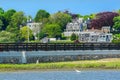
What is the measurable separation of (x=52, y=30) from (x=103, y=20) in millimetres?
25223

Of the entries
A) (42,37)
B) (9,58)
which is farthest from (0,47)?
(42,37)

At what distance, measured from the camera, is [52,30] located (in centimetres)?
14238

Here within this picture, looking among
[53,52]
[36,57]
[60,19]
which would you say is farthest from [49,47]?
[60,19]

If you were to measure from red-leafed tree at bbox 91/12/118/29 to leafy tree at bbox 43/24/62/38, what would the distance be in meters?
16.0

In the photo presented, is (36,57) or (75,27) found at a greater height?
(75,27)

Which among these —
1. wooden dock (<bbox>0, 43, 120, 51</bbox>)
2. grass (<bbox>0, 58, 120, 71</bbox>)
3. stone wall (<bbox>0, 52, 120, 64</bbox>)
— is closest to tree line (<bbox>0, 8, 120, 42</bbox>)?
wooden dock (<bbox>0, 43, 120, 51</bbox>)

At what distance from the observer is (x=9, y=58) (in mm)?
70688

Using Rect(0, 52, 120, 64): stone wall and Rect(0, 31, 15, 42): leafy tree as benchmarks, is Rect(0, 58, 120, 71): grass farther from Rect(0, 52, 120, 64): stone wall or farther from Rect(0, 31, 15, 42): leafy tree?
Rect(0, 31, 15, 42): leafy tree

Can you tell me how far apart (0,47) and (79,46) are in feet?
27.9

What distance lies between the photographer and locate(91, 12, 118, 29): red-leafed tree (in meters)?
162

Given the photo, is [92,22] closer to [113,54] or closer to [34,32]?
[34,32]

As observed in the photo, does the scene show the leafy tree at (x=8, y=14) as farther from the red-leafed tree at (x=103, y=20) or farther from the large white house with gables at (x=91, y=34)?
the red-leafed tree at (x=103, y=20)

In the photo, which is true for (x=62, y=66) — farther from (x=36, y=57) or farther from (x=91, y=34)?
(x=91, y=34)

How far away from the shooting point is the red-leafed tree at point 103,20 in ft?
532
